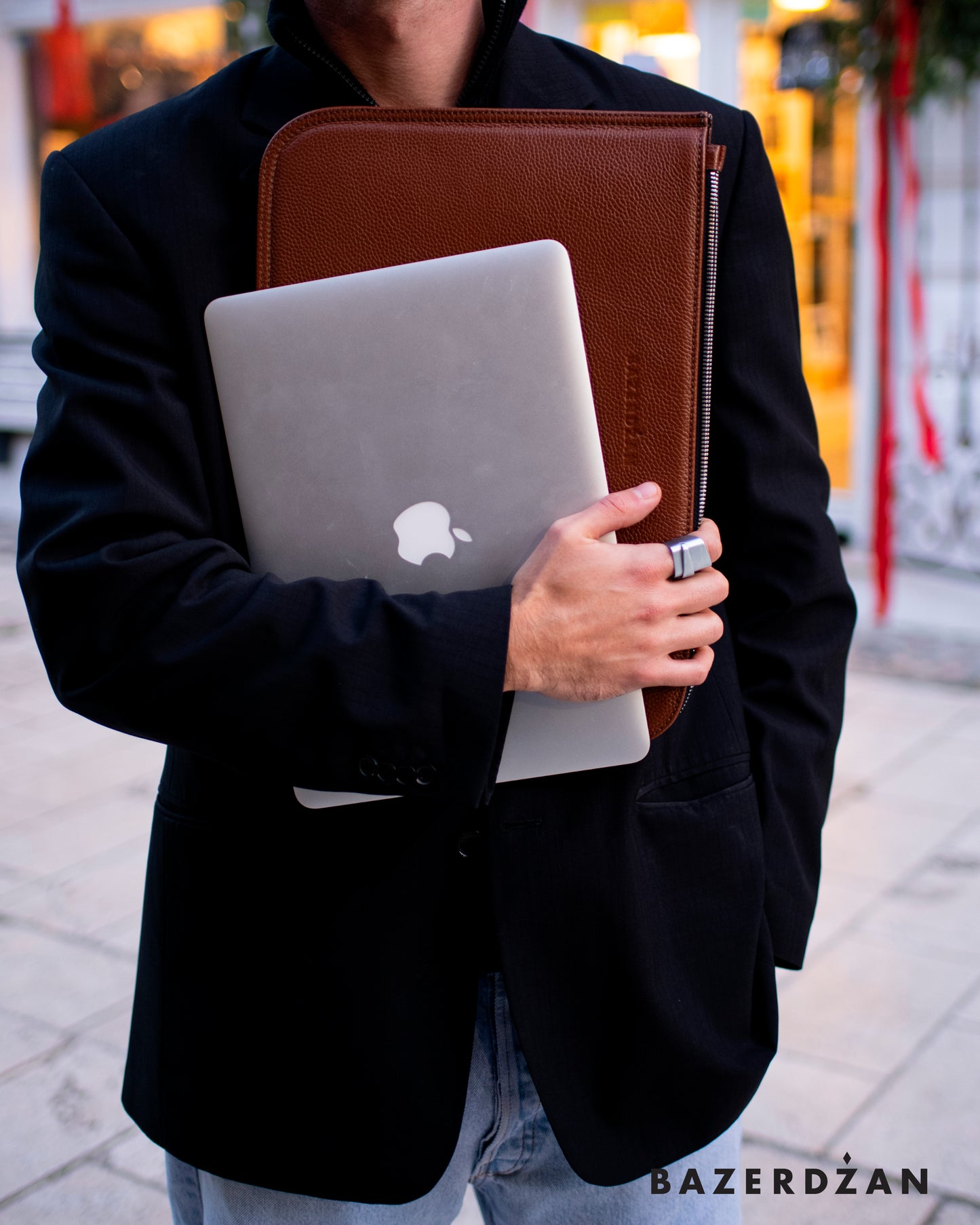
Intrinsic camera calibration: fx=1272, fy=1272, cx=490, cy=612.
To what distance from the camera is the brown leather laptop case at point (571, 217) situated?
1.01 m

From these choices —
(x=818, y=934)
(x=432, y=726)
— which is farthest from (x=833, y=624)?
(x=818, y=934)

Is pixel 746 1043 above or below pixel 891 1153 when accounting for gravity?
above

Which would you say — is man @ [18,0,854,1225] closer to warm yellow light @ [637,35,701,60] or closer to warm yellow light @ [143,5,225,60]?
warm yellow light @ [637,35,701,60]

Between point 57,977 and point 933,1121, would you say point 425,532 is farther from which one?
point 57,977

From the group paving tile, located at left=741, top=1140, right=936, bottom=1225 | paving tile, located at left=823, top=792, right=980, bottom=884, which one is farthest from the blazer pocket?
paving tile, located at left=823, top=792, right=980, bottom=884

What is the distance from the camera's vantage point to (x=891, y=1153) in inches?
92.0

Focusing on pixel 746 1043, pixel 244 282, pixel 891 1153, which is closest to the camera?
pixel 244 282

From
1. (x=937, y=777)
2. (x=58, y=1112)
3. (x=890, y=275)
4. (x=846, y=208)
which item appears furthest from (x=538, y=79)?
(x=846, y=208)

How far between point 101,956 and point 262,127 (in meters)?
2.49

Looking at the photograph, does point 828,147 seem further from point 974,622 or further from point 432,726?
point 432,726

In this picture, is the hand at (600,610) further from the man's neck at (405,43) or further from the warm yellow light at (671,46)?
the warm yellow light at (671,46)

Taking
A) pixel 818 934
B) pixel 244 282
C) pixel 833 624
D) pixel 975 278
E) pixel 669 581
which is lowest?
pixel 818 934

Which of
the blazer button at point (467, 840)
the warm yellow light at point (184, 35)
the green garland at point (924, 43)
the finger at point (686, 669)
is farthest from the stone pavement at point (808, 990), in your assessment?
the warm yellow light at point (184, 35)

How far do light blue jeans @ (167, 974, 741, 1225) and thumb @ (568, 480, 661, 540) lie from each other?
1.47 ft
